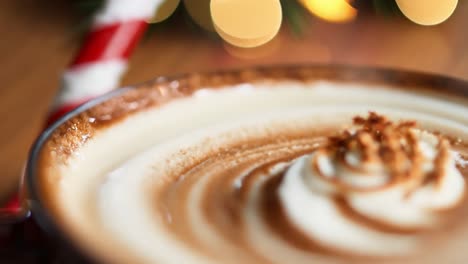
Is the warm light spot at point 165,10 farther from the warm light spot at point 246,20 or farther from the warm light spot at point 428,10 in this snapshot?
the warm light spot at point 428,10

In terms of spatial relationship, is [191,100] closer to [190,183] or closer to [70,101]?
[190,183]

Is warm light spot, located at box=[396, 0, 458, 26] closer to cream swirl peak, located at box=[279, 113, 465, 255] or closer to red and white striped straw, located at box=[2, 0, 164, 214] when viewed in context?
red and white striped straw, located at box=[2, 0, 164, 214]

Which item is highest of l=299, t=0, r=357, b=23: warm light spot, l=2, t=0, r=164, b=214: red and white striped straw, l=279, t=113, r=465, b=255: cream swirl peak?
l=299, t=0, r=357, b=23: warm light spot

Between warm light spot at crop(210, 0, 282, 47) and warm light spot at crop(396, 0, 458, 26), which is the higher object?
warm light spot at crop(396, 0, 458, 26)

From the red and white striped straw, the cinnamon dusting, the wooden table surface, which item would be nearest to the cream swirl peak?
the cinnamon dusting

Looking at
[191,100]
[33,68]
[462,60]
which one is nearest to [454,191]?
[191,100]

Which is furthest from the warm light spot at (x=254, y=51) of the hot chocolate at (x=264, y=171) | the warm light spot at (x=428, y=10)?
the hot chocolate at (x=264, y=171)
